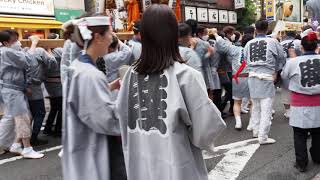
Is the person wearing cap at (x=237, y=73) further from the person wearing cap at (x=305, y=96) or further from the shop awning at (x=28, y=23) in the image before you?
the shop awning at (x=28, y=23)

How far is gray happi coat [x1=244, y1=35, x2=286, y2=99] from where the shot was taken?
5.58 m

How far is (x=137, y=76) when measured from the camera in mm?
2258

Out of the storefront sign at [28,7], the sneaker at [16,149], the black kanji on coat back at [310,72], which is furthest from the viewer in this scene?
the storefront sign at [28,7]

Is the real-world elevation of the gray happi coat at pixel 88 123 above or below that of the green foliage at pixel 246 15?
below

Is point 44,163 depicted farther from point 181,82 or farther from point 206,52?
point 181,82

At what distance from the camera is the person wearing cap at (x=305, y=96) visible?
4371 mm

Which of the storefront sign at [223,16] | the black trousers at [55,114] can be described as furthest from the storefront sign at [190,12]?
the black trousers at [55,114]

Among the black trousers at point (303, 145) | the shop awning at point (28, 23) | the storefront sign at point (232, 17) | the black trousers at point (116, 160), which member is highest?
the storefront sign at point (232, 17)

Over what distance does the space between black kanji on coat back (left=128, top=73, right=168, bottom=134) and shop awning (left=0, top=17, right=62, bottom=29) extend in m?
13.2

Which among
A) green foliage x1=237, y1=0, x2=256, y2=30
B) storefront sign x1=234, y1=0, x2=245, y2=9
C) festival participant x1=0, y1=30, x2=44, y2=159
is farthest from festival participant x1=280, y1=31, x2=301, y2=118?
green foliage x1=237, y1=0, x2=256, y2=30

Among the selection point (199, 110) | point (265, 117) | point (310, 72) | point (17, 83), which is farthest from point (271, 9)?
point (199, 110)

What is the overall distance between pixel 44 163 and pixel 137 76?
11.5ft

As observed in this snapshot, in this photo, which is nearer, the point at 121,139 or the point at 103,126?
Result: the point at 103,126

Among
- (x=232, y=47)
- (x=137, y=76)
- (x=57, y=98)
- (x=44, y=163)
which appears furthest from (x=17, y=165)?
(x=232, y=47)
